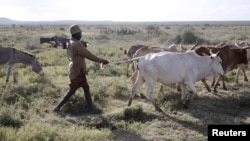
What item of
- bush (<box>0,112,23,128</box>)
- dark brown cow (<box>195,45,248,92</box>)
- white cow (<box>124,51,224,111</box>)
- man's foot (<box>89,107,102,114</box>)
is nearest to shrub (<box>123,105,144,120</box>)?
white cow (<box>124,51,224,111</box>)

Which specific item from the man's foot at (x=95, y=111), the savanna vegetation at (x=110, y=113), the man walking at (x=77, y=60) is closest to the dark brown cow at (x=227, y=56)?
the savanna vegetation at (x=110, y=113)

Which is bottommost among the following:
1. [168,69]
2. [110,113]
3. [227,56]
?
[110,113]

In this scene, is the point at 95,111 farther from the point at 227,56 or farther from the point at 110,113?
the point at 227,56

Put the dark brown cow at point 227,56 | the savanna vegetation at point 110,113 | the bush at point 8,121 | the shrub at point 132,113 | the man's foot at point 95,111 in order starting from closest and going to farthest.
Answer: the savanna vegetation at point 110,113 < the bush at point 8,121 < the shrub at point 132,113 < the man's foot at point 95,111 < the dark brown cow at point 227,56

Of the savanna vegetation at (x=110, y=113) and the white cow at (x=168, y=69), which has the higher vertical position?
the white cow at (x=168, y=69)

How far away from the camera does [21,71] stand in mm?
15203

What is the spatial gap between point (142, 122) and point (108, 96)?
2.72 m

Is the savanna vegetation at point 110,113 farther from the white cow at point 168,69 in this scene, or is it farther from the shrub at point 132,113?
the white cow at point 168,69

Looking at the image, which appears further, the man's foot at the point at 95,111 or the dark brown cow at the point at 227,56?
the dark brown cow at the point at 227,56

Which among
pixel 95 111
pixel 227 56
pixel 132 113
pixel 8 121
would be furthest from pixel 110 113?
pixel 227 56

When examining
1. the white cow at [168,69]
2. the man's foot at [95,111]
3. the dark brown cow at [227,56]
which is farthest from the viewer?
the dark brown cow at [227,56]

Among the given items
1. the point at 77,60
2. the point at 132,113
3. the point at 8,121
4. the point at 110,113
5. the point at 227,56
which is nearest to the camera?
the point at 8,121

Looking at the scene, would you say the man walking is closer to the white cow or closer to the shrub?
the shrub

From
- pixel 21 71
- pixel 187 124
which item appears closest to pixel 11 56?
pixel 21 71
